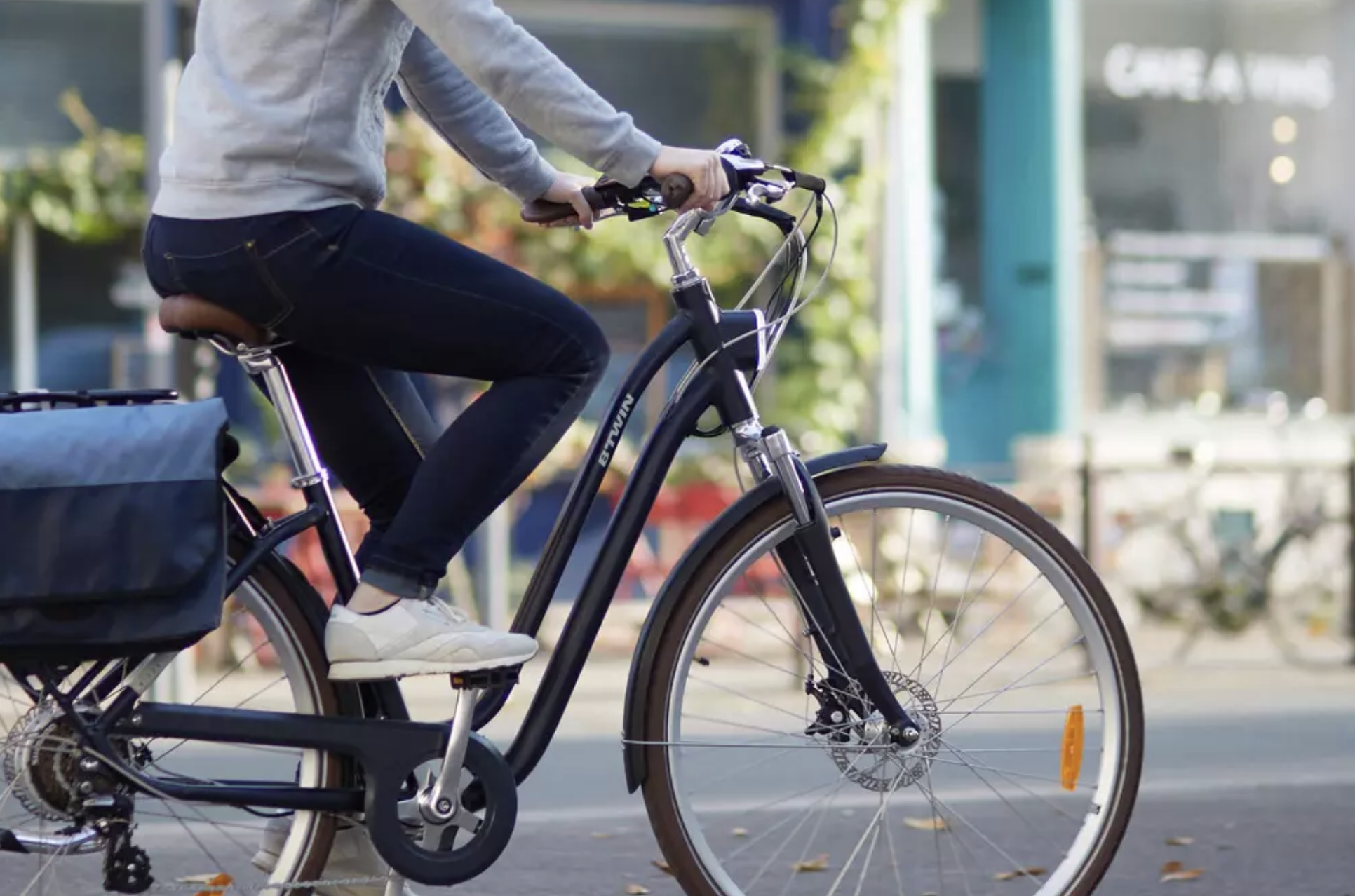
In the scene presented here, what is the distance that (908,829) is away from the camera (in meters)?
4.52

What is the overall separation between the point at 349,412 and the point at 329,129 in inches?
20.1

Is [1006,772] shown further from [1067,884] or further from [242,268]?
[242,268]

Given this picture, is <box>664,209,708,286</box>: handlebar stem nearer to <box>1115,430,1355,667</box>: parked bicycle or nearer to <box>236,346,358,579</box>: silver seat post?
<box>236,346,358,579</box>: silver seat post

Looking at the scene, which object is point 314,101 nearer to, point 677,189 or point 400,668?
point 677,189

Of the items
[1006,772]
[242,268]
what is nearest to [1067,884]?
[1006,772]

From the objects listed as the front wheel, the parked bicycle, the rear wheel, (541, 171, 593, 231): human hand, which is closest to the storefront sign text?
Result: the parked bicycle

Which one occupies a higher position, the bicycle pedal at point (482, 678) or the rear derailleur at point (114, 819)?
the bicycle pedal at point (482, 678)

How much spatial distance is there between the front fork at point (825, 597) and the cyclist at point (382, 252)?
33 centimetres

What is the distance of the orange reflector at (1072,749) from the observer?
3.19 meters

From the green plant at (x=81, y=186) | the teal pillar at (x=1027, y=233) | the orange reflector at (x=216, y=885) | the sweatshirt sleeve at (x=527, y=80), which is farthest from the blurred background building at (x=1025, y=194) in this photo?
the sweatshirt sleeve at (x=527, y=80)

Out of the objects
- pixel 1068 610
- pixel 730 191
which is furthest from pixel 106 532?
pixel 1068 610

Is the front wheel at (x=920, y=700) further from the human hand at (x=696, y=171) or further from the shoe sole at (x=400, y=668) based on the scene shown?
the human hand at (x=696, y=171)

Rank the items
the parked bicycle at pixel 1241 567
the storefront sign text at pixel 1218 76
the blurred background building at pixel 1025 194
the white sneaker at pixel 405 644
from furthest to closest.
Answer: the storefront sign text at pixel 1218 76 < the blurred background building at pixel 1025 194 < the parked bicycle at pixel 1241 567 < the white sneaker at pixel 405 644

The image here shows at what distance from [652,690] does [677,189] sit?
811 mm
